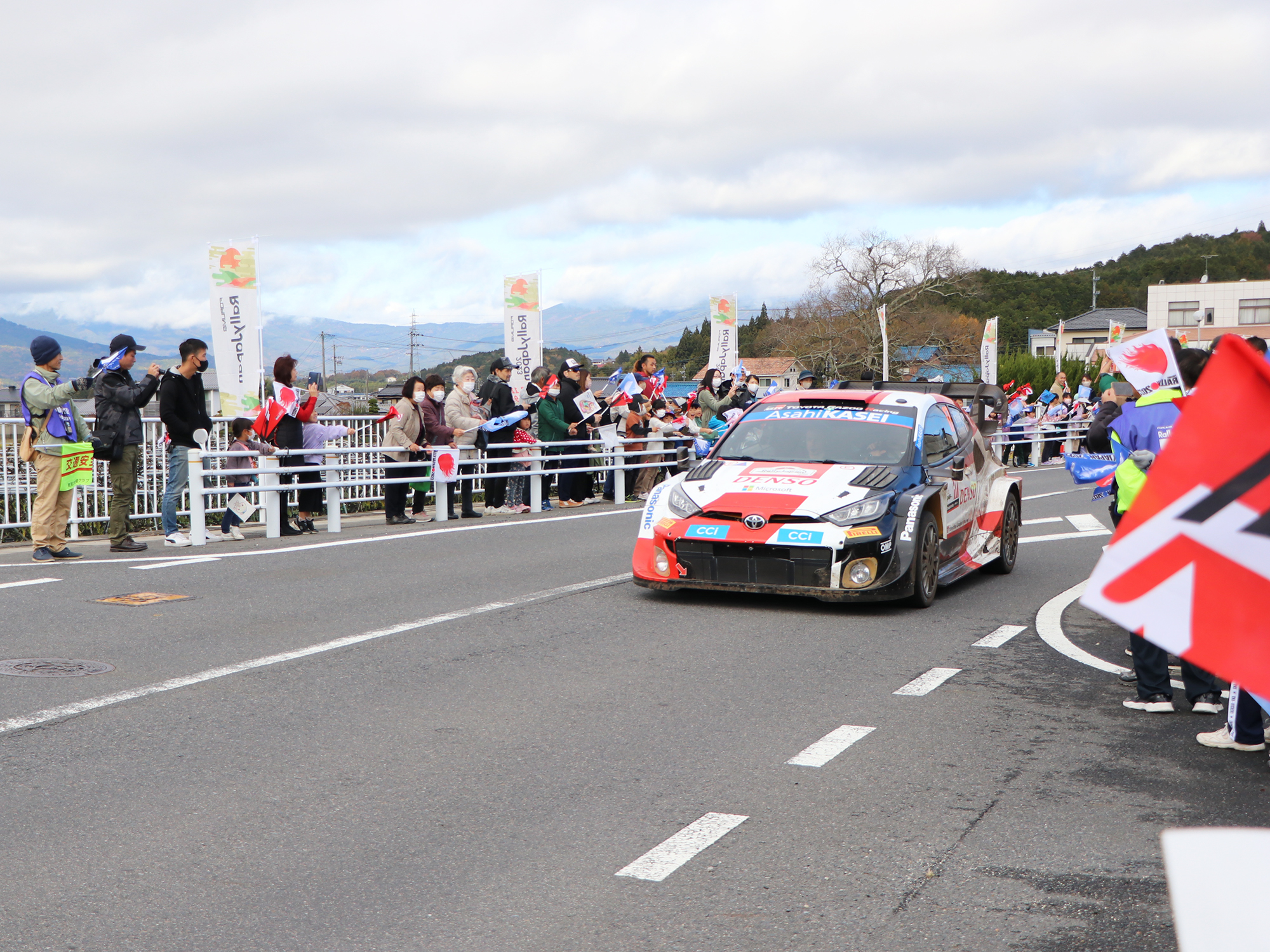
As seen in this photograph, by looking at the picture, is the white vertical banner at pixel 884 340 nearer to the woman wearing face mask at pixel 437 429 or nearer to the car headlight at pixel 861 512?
the woman wearing face mask at pixel 437 429

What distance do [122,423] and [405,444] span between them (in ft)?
14.0

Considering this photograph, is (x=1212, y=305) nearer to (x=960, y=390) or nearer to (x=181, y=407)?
(x=960, y=390)

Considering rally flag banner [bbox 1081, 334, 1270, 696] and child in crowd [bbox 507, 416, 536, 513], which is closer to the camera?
rally flag banner [bbox 1081, 334, 1270, 696]

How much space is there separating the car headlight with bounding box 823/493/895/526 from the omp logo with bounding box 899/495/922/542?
0.18 metres

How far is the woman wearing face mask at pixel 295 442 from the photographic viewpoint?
14125 mm

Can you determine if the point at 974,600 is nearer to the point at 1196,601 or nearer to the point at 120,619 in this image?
the point at 120,619

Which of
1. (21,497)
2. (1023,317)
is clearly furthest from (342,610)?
(1023,317)

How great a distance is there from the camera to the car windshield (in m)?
9.80

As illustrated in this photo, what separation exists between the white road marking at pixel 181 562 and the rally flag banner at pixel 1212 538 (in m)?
10.1

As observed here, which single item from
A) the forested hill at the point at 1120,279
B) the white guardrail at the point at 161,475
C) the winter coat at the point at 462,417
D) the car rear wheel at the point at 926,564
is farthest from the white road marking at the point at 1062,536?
the forested hill at the point at 1120,279

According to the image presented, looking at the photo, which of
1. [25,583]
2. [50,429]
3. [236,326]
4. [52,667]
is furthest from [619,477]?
[52,667]

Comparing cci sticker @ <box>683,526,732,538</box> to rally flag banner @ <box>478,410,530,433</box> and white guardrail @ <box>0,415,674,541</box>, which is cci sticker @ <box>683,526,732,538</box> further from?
rally flag banner @ <box>478,410,530,433</box>

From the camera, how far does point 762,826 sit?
4.44m

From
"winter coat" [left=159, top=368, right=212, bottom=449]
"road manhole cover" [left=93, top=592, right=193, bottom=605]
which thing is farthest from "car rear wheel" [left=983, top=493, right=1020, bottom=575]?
"winter coat" [left=159, top=368, right=212, bottom=449]
